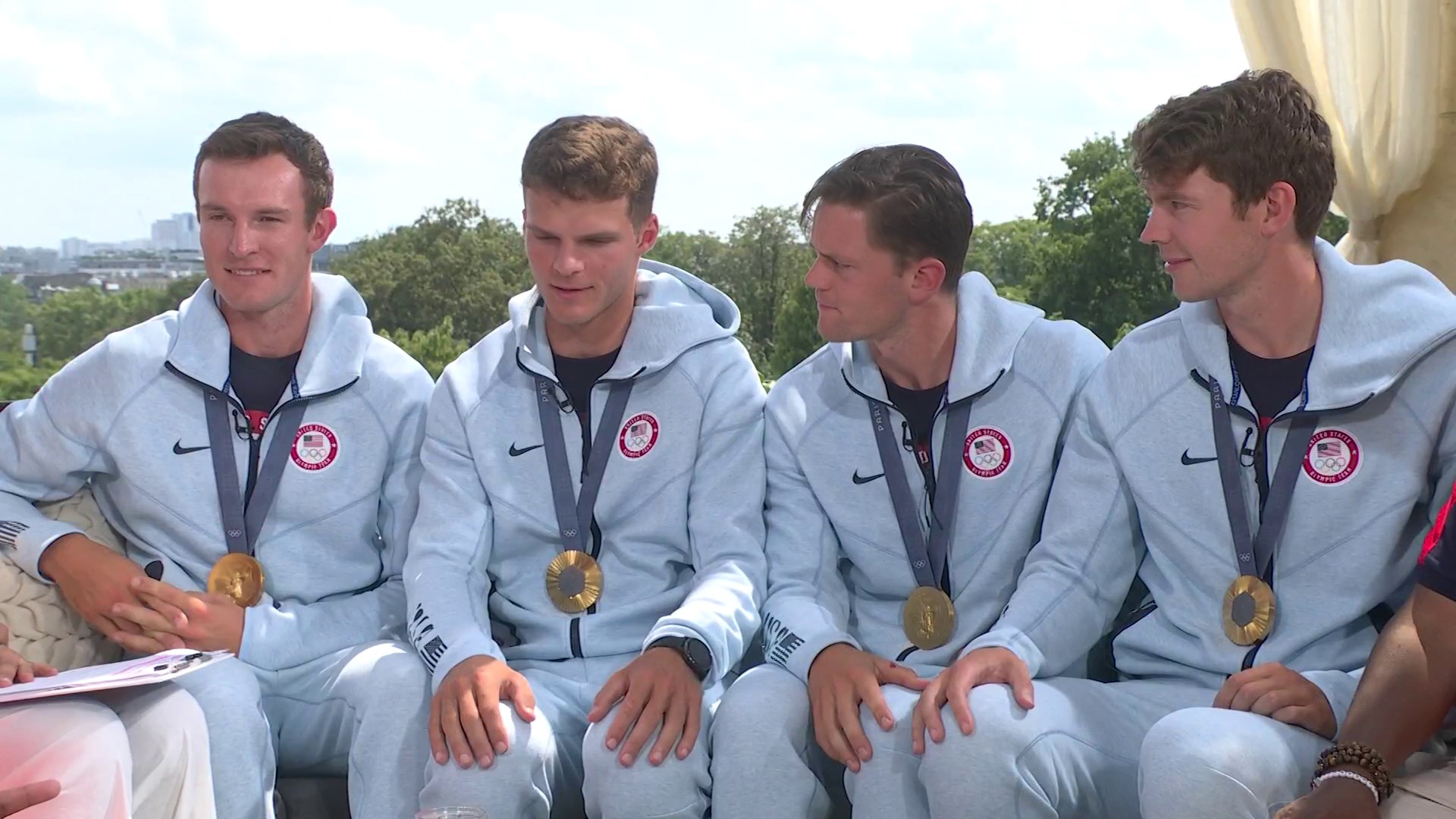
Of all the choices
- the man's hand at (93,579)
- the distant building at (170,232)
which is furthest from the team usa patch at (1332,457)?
the distant building at (170,232)

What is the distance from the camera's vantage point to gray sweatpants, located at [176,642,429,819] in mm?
2082

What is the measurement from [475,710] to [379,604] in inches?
19.4

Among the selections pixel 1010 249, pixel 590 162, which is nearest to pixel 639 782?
pixel 590 162

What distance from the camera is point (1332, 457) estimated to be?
6.68 feet

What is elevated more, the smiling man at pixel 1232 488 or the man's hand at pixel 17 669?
the smiling man at pixel 1232 488

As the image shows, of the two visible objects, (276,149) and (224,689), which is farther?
(276,149)

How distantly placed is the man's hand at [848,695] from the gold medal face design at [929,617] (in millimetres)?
Result: 151

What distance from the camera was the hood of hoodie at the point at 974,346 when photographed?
2.26 metres

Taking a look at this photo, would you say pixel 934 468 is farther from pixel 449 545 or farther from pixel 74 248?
pixel 74 248

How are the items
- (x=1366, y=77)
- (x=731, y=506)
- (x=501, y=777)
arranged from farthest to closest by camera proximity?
(x=1366, y=77) < (x=731, y=506) < (x=501, y=777)

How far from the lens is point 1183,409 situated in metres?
2.14

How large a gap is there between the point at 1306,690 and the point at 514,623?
1246 millimetres

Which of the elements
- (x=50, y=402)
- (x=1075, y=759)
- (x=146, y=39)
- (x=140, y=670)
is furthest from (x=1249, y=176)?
(x=146, y=39)

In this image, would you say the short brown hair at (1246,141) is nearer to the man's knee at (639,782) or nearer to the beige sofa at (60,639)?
the man's knee at (639,782)
